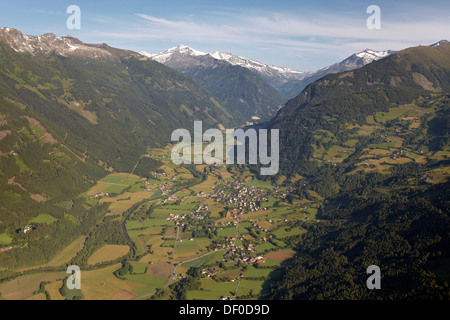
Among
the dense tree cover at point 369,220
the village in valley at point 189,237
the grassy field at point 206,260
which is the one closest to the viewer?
the dense tree cover at point 369,220

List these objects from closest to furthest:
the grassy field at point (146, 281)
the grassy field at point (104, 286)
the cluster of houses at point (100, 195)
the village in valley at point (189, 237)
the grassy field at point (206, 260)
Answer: the grassy field at point (104, 286) → the grassy field at point (146, 281) → the village in valley at point (189, 237) → the grassy field at point (206, 260) → the cluster of houses at point (100, 195)

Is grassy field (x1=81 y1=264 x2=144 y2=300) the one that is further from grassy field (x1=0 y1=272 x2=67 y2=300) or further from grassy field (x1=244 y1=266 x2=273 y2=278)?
grassy field (x1=244 y1=266 x2=273 y2=278)

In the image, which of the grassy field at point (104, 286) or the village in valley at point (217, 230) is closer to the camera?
the grassy field at point (104, 286)

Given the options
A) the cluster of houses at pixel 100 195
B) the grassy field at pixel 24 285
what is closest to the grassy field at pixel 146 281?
the grassy field at pixel 24 285

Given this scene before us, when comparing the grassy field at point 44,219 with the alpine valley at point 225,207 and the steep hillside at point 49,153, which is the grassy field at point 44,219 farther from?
the steep hillside at point 49,153

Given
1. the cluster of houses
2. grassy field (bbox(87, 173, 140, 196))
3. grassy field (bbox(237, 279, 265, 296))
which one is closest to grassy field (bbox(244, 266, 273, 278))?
grassy field (bbox(237, 279, 265, 296))

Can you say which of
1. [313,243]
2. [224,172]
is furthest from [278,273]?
[224,172]

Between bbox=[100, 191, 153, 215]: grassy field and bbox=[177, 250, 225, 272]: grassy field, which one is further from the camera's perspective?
bbox=[100, 191, 153, 215]: grassy field
